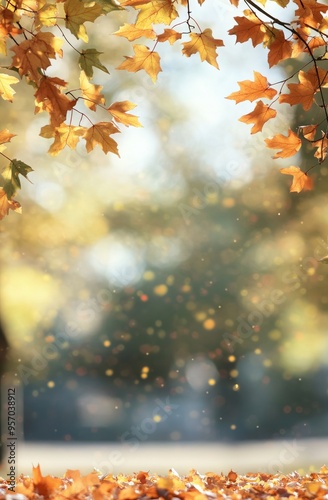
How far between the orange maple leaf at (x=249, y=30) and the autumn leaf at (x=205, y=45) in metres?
0.09

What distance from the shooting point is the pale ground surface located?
26.7 ft

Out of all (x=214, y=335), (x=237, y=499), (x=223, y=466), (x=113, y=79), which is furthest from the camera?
(x=214, y=335)

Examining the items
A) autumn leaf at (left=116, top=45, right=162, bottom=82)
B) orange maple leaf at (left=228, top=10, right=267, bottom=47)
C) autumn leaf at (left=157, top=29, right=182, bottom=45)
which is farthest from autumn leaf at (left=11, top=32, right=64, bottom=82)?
orange maple leaf at (left=228, top=10, right=267, bottom=47)

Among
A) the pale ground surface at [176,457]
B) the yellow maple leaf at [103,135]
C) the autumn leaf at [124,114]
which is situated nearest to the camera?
the autumn leaf at [124,114]

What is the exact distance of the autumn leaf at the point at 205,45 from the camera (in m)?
2.37

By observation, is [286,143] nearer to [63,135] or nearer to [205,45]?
[205,45]

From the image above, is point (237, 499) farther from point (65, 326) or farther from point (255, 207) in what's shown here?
point (65, 326)

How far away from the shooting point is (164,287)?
38.4 feet

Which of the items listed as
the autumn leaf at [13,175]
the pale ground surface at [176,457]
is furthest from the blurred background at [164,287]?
the autumn leaf at [13,175]

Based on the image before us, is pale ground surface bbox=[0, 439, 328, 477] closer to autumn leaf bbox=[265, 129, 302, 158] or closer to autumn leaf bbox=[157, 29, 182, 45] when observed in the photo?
autumn leaf bbox=[265, 129, 302, 158]

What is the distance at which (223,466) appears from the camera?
8.48 metres

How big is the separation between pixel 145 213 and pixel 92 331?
10.3 feet

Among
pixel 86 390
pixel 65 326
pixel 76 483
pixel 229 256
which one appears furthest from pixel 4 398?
pixel 76 483

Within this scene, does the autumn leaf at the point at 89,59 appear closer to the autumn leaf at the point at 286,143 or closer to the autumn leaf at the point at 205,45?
the autumn leaf at the point at 205,45
